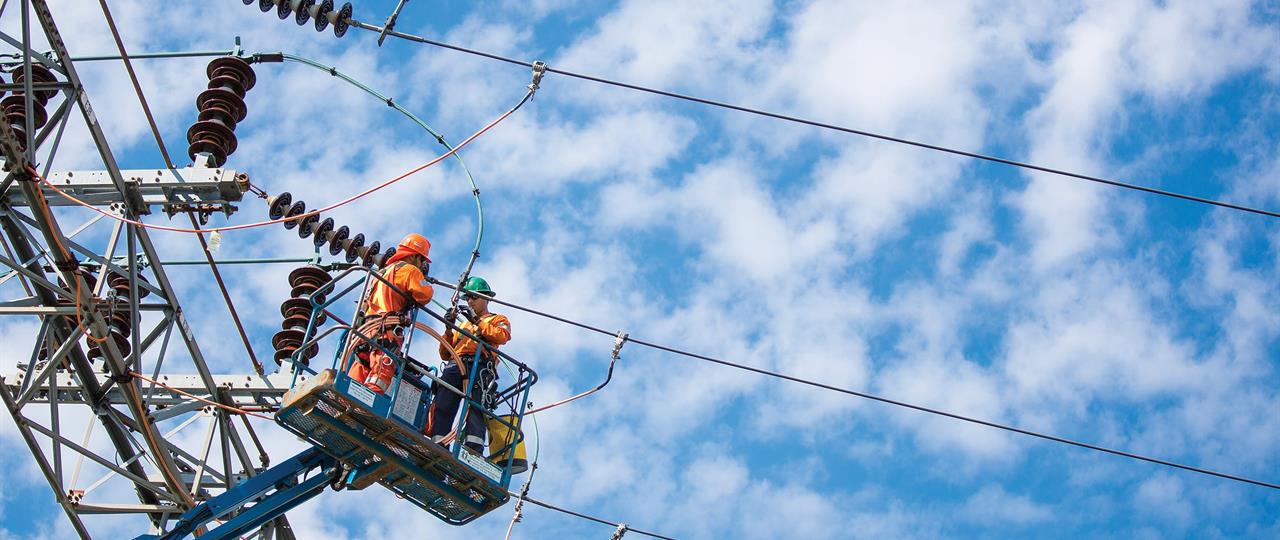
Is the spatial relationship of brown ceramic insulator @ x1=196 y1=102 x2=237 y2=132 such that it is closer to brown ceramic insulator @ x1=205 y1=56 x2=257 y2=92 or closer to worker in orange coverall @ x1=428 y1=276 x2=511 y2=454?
brown ceramic insulator @ x1=205 y1=56 x2=257 y2=92

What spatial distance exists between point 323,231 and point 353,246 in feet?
1.04

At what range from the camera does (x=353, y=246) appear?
46.2 feet

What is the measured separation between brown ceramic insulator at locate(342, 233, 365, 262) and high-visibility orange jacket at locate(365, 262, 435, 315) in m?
2.52

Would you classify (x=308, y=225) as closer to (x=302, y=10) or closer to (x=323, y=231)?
(x=323, y=231)

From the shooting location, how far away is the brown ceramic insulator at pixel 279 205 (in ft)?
43.0

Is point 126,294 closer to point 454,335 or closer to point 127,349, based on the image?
point 127,349

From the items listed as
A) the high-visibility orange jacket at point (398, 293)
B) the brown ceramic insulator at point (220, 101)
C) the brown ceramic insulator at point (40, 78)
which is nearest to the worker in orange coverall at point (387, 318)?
the high-visibility orange jacket at point (398, 293)

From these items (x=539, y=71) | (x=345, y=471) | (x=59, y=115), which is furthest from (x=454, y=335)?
(x=59, y=115)

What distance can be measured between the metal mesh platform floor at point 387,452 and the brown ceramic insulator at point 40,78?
121 inches

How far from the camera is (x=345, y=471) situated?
12.0 m

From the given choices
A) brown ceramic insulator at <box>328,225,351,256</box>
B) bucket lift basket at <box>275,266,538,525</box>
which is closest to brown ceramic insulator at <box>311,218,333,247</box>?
brown ceramic insulator at <box>328,225,351,256</box>

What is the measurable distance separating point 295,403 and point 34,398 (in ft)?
10.4

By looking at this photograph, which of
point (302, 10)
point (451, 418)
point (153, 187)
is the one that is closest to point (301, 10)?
point (302, 10)

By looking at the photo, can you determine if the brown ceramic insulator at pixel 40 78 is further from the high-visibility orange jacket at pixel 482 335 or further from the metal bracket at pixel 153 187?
the high-visibility orange jacket at pixel 482 335
